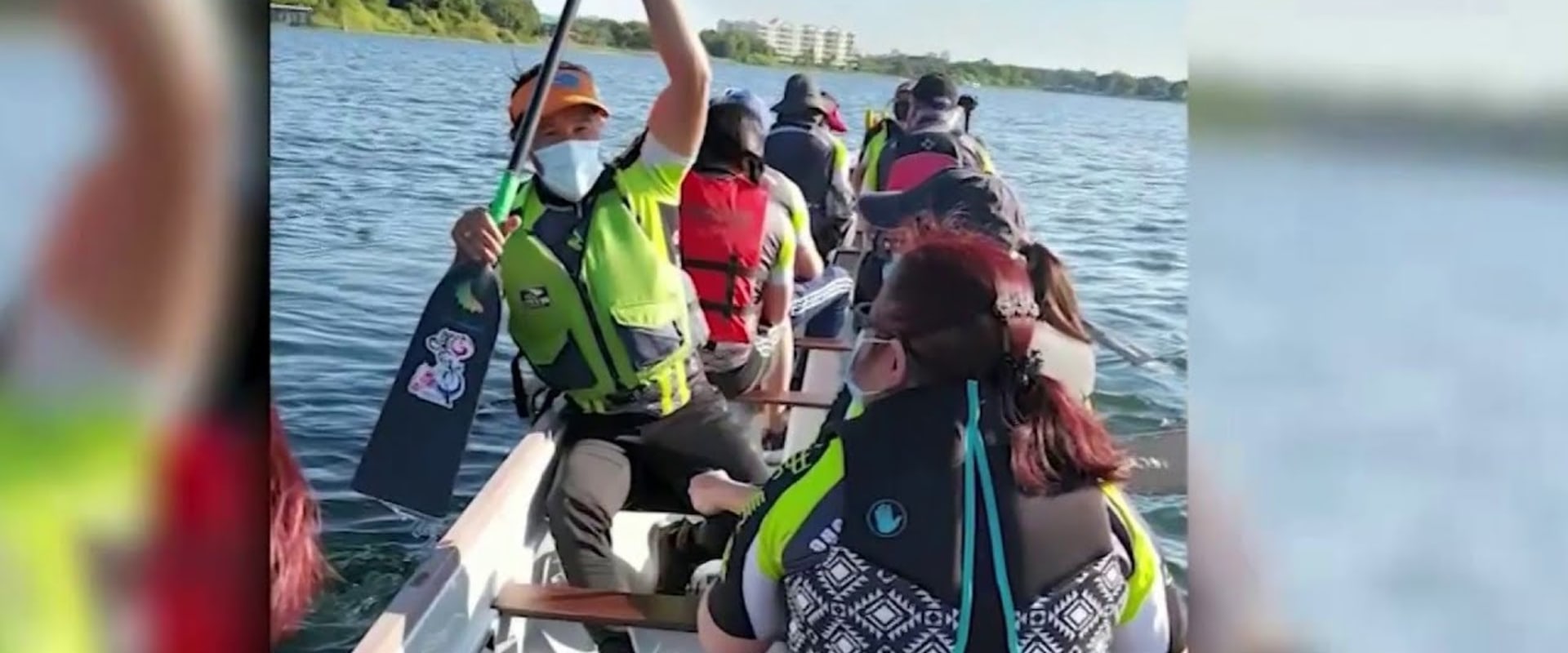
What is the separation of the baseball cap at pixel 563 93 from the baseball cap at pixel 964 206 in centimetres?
28

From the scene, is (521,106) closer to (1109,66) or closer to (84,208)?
(84,208)

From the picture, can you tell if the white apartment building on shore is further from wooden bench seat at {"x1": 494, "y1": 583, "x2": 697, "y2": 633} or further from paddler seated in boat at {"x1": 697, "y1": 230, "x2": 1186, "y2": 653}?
wooden bench seat at {"x1": 494, "y1": 583, "x2": 697, "y2": 633}

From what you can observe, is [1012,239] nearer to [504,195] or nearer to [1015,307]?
[1015,307]

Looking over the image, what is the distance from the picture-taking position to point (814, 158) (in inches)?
49.4

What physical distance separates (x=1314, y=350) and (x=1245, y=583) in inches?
9.5

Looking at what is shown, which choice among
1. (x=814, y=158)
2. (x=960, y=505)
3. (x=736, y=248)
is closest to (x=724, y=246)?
(x=736, y=248)

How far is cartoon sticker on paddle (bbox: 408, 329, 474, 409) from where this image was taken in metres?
1.29

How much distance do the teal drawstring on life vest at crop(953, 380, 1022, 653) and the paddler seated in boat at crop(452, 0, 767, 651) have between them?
0.69 feet

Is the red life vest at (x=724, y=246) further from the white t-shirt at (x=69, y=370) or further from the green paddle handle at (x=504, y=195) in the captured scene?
the white t-shirt at (x=69, y=370)

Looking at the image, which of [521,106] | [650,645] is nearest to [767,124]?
[521,106]

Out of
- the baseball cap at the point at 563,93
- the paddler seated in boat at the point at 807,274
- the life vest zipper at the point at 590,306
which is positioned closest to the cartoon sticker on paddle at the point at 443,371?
the life vest zipper at the point at 590,306

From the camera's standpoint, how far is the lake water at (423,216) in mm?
1232

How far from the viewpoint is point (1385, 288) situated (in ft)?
4.34

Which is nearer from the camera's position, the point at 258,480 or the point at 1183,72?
the point at 1183,72
